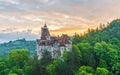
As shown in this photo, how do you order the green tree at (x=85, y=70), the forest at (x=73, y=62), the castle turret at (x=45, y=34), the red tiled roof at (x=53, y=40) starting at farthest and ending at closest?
the castle turret at (x=45, y=34) < the red tiled roof at (x=53, y=40) < the forest at (x=73, y=62) < the green tree at (x=85, y=70)

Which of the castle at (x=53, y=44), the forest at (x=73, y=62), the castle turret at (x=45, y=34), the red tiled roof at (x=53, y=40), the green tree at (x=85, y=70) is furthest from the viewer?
the castle turret at (x=45, y=34)

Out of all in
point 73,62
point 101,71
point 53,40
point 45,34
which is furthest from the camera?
point 45,34

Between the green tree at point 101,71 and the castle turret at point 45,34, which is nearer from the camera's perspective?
the green tree at point 101,71

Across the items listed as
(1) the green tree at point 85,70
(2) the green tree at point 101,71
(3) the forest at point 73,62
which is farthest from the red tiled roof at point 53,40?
A: (2) the green tree at point 101,71

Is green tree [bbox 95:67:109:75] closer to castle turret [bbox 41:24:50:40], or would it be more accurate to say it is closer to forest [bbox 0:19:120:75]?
forest [bbox 0:19:120:75]

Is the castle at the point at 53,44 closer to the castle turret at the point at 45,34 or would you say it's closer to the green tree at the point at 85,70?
the castle turret at the point at 45,34

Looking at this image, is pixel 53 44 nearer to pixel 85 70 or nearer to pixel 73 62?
pixel 73 62

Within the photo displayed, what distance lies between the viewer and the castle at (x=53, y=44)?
88.8 meters

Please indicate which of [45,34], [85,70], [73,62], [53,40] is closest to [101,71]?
[85,70]

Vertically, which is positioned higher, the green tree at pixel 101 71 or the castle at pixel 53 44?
the castle at pixel 53 44

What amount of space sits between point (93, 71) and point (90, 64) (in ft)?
10.5

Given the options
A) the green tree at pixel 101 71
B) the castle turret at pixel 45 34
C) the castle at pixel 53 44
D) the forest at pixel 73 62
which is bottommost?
the green tree at pixel 101 71

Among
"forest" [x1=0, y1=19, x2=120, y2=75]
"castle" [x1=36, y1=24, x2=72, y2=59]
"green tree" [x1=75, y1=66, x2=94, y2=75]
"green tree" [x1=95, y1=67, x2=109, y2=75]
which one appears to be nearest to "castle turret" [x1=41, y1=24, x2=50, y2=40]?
"castle" [x1=36, y1=24, x2=72, y2=59]

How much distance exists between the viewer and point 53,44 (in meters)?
89.1
